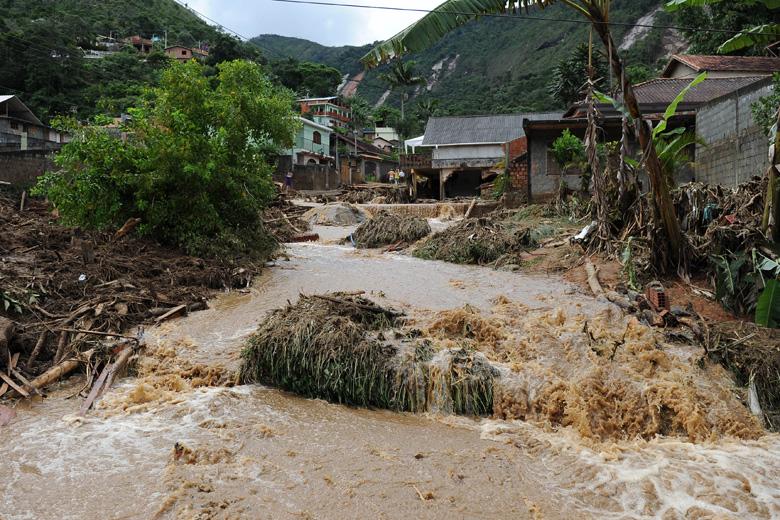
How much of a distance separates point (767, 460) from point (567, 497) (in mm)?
1987

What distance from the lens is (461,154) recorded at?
3856 cm

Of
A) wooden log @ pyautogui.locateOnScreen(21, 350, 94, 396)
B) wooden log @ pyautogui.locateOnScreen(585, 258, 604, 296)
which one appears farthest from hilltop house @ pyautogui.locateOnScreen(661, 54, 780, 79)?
wooden log @ pyautogui.locateOnScreen(21, 350, 94, 396)

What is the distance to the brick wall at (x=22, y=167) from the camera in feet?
63.5

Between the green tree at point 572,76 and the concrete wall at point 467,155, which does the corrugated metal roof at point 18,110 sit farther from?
the green tree at point 572,76

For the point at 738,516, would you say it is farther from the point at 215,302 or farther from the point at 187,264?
the point at 187,264

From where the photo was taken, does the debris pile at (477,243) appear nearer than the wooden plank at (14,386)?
No

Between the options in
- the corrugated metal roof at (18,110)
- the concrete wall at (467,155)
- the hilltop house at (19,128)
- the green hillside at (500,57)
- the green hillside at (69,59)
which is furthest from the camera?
the green hillside at (500,57)

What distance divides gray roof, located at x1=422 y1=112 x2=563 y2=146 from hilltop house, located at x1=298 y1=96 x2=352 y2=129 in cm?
2665

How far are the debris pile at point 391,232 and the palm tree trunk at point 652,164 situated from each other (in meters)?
9.08

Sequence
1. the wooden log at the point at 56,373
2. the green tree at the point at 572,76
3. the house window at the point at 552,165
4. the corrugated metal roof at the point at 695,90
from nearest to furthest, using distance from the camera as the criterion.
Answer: the wooden log at the point at 56,373, the house window at the point at 552,165, the corrugated metal roof at the point at 695,90, the green tree at the point at 572,76

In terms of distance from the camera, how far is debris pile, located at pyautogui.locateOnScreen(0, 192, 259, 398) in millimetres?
7133

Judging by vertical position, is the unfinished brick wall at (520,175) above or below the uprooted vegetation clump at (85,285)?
above

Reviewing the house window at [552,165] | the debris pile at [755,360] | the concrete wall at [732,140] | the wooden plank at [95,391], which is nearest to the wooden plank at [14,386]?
the wooden plank at [95,391]

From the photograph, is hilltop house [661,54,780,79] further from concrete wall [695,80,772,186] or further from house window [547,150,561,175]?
concrete wall [695,80,772,186]
